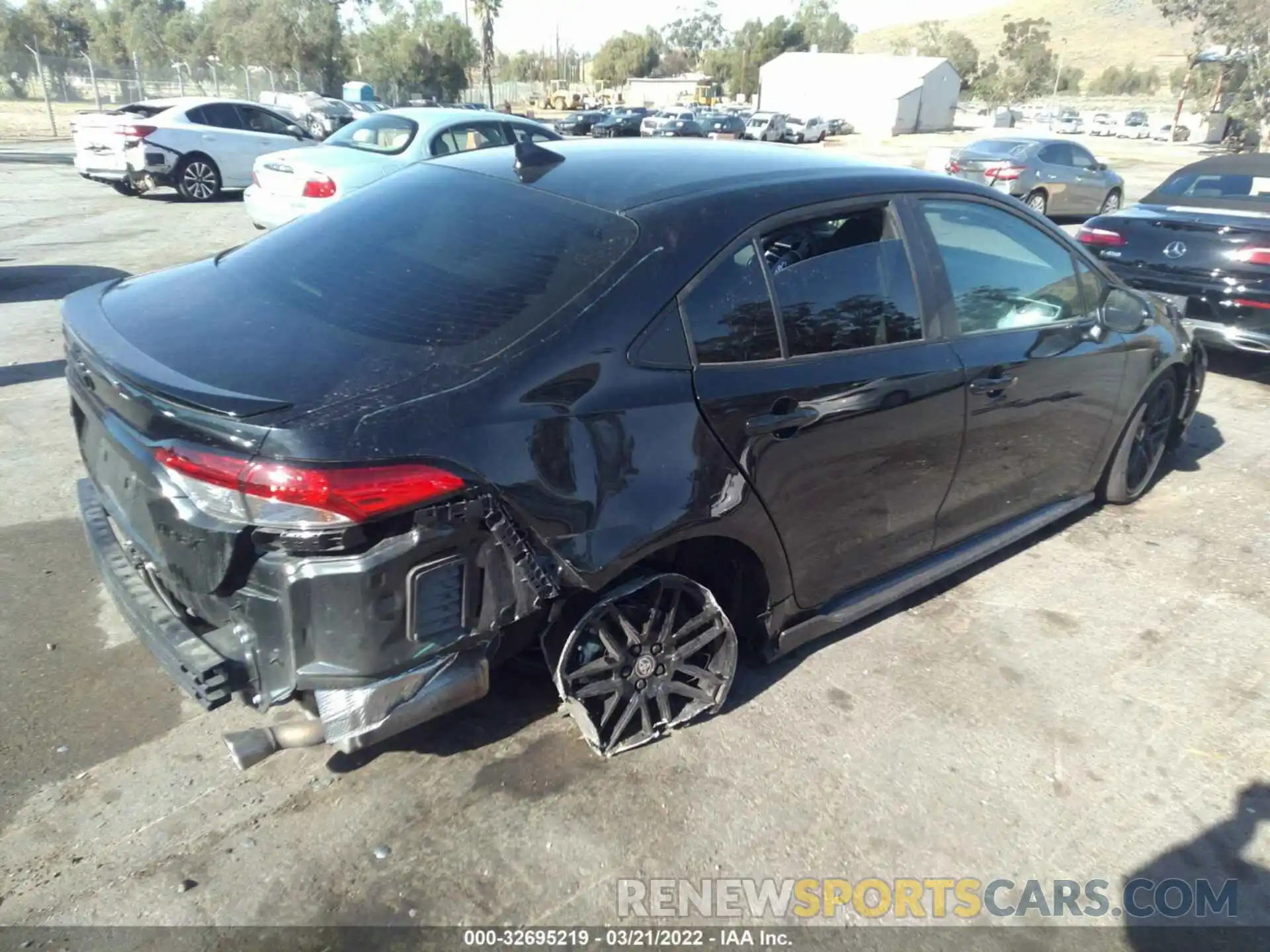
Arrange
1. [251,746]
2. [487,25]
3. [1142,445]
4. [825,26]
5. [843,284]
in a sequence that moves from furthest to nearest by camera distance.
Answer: [825,26] < [487,25] < [1142,445] < [843,284] < [251,746]

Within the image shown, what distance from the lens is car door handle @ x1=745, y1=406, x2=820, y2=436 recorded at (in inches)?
111

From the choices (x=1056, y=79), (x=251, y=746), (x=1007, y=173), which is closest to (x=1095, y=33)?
(x=1056, y=79)

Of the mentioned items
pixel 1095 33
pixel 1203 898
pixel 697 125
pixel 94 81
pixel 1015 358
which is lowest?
pixel 1203 898

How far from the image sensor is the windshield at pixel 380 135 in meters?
10.1

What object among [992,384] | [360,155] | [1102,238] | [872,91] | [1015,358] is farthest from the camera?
[872,91]

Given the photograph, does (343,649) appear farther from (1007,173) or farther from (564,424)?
(1007,173)

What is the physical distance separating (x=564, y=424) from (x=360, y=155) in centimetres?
833

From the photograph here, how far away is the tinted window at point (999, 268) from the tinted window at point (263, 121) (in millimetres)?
14358

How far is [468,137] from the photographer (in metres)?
10.8

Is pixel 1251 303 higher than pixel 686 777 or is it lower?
higher

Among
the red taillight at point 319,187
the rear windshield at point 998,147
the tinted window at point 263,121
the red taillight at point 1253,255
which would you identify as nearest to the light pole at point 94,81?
the tinted window at point 263,121

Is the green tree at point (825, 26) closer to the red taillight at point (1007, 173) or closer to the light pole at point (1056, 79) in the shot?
the light pole at point (1056, 79)

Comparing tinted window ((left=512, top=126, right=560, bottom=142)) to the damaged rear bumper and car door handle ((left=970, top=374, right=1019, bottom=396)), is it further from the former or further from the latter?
the damaged rear bumper

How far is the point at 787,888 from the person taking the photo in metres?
2.51
